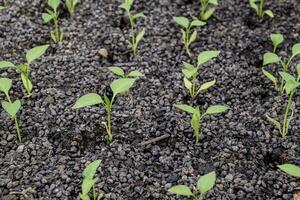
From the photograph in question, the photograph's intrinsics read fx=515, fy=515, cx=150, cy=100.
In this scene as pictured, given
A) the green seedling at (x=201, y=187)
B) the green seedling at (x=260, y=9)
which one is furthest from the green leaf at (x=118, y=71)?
the green seedling at (x=260, y=9)


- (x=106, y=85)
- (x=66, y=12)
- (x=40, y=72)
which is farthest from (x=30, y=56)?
(x=66, y=12)

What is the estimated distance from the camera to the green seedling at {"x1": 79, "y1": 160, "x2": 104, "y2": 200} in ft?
4.85

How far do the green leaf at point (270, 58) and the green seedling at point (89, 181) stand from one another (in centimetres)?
76

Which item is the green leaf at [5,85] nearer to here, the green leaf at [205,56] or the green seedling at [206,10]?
the green leaf at [205,56]

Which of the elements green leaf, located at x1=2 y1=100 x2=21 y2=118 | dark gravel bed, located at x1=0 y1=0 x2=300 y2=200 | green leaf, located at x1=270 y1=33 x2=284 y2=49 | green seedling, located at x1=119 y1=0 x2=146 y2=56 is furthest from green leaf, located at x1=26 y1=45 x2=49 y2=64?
green leaf, located at x1=270 y1=33 x2=284 y2=49

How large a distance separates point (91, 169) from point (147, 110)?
1.31ft

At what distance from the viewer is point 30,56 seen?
73.4 inches

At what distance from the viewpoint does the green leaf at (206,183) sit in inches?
58.2

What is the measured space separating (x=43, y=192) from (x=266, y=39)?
1.13 meters

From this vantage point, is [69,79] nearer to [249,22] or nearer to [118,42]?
[118,42]

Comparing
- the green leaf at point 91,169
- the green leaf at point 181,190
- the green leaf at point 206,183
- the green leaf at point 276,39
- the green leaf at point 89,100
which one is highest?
the green leaf at point 276,39

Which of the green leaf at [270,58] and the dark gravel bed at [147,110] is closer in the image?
the dark gravel bed at [147,110]

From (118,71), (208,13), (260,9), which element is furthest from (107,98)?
(260,9)

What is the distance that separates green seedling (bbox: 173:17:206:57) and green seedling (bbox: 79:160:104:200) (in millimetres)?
722
